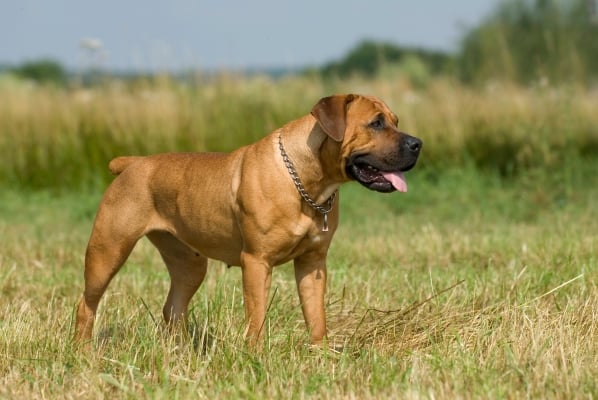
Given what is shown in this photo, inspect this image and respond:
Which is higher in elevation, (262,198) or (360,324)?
(262,198)

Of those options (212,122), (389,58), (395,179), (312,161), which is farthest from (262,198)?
(389,58)

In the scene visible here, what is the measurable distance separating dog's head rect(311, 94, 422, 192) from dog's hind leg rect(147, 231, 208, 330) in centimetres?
133

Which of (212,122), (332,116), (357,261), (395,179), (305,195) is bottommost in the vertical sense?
(212,122)

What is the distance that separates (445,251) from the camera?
8266mm

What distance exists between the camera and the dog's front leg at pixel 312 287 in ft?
18.7

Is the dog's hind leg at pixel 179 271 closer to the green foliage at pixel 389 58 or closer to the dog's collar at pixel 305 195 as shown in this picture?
the dog's collar at pixel 305 195

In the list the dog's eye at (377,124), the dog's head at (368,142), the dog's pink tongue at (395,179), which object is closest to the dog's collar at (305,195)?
the dog's head at (368,142)

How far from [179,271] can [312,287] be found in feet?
3.35

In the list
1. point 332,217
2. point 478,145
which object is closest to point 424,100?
point 478,145

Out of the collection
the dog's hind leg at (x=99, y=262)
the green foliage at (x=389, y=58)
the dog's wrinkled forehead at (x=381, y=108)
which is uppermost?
the dog's wrinkled forehead at (x=381, y=108)

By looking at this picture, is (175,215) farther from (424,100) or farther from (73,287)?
(424,100)

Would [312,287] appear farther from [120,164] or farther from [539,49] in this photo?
[539,49]

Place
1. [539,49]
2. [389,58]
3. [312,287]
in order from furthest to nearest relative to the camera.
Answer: [389,58], [539,49], [312,287]

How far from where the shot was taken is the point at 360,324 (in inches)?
→ 215
